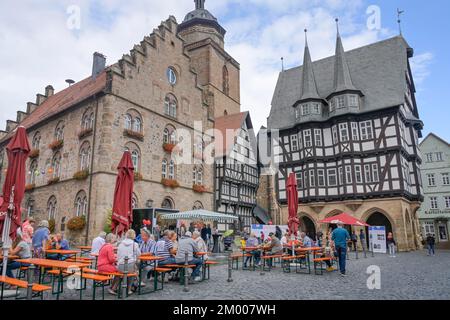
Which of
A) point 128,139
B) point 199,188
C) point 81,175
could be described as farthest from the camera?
point 199,188

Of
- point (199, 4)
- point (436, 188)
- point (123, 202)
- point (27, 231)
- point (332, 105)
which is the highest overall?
point (199, 4)

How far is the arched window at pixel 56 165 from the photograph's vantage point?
24208 mm

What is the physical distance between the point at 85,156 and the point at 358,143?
840 inches

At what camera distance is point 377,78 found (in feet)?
97.7

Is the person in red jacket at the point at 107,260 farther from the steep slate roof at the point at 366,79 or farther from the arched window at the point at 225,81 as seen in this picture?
the arched window at the point at 225,81

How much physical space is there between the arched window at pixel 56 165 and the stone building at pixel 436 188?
130 ft

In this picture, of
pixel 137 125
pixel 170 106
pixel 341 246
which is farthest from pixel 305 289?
pixel 170 106

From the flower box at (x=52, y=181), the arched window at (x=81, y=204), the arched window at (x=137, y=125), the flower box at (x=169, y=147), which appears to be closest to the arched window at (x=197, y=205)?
the flower box at (x=169, y=147)

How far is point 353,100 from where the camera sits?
28734 millimetres

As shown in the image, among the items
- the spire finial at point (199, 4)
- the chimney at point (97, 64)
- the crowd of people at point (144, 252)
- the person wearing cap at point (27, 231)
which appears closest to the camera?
the crowd of people at point (144, 252)

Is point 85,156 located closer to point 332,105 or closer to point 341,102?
point 332,105

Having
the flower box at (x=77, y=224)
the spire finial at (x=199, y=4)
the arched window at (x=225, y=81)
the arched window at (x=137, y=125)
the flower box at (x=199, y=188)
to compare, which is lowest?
the flower box at (x=77, y=224)
